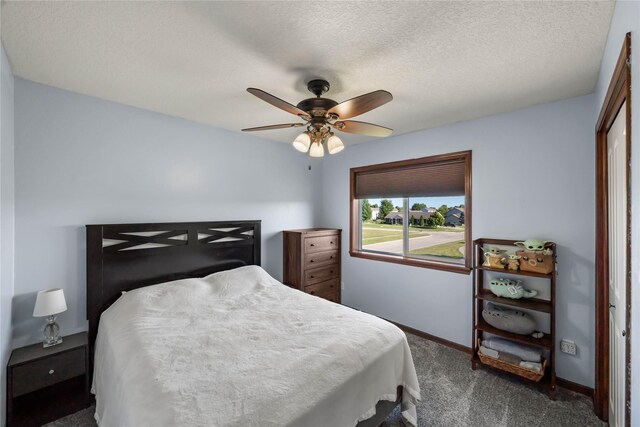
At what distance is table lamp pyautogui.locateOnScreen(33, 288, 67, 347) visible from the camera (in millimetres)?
1950

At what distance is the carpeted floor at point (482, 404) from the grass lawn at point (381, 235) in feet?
5.07

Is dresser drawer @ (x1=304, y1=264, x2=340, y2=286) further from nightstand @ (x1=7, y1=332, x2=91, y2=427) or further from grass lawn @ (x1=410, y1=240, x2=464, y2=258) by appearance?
nightstand @ (x1=7, y1=332, x2=91, y2=427)

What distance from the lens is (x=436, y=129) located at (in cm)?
315

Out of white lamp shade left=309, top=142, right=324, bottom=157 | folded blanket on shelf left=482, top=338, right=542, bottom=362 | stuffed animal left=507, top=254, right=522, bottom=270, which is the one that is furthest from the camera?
stuffed animal left=507, top=254, right=522, bottom=270

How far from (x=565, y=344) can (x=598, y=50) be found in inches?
89.6

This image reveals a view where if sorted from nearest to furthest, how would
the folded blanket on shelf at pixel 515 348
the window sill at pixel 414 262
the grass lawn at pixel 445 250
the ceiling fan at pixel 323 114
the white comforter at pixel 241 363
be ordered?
the white comforter at pixel 241 363 → the ceiling fan at pixel 323 114 → the folded blanket on shelf at pixel 515 348 → the window sill at pixel 414 262 → the grass lawn at pixel 445 250

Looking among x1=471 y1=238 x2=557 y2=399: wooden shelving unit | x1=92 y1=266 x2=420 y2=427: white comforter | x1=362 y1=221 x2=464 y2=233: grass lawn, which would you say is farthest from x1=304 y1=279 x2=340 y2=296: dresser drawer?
x1=471 y1=238 x2=557 y2=399: wooden shelving unit

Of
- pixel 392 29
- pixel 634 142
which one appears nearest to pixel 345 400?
pixel 634 142

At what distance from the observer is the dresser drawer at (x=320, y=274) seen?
3.69m

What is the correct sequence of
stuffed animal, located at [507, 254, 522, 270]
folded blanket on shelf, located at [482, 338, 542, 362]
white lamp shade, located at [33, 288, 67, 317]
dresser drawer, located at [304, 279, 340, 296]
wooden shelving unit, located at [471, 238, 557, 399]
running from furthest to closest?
dresser drawer, located at [304, 279, 340, 296] → stuffed animal, located at [507, 254, 522, 270] → folded blanket on shelf, located at [482, 338, 542, 362] → wooden shelving unit, located at [471, 238, 557, 399] → white lamp shade, located at [33, 288, 67, 317]

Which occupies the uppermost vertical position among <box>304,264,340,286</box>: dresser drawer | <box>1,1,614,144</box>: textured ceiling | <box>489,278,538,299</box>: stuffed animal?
<box>1,1,614,144</box>: textured ceiling

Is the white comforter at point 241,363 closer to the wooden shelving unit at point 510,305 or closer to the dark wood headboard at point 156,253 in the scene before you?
the dark wood headboard at point 156,253

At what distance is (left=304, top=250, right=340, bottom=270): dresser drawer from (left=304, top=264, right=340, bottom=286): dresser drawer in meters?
0.06

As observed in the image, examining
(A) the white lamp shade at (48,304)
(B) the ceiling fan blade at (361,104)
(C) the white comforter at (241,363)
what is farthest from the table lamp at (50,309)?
(B) the ceiling fan blade at (361,104)
